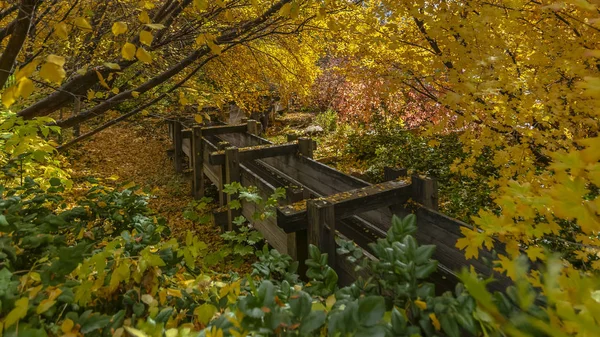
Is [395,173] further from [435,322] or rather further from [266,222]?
[435,322]

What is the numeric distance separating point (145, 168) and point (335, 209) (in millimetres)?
8809

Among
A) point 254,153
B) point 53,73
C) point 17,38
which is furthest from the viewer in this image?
point 254,153

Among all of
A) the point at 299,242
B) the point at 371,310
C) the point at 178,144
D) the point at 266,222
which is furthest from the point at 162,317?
the point at 178,144

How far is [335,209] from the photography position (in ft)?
9.64

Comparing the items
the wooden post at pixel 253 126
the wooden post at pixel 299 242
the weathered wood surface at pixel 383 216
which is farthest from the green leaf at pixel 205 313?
the wooden post at pixel 253 126

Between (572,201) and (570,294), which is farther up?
(572,201)

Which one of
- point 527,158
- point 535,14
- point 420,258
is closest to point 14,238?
point 420,258

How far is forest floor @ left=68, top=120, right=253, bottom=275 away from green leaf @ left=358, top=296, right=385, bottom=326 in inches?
177

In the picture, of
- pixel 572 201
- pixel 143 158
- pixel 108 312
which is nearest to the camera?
pixel 572 201

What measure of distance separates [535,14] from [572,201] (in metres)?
3.02

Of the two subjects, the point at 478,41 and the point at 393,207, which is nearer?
the point at 478,41

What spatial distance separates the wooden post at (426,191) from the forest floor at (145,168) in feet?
9.80

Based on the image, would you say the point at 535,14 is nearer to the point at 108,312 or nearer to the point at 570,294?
the point at 570,294

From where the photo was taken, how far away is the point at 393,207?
11.4ft
